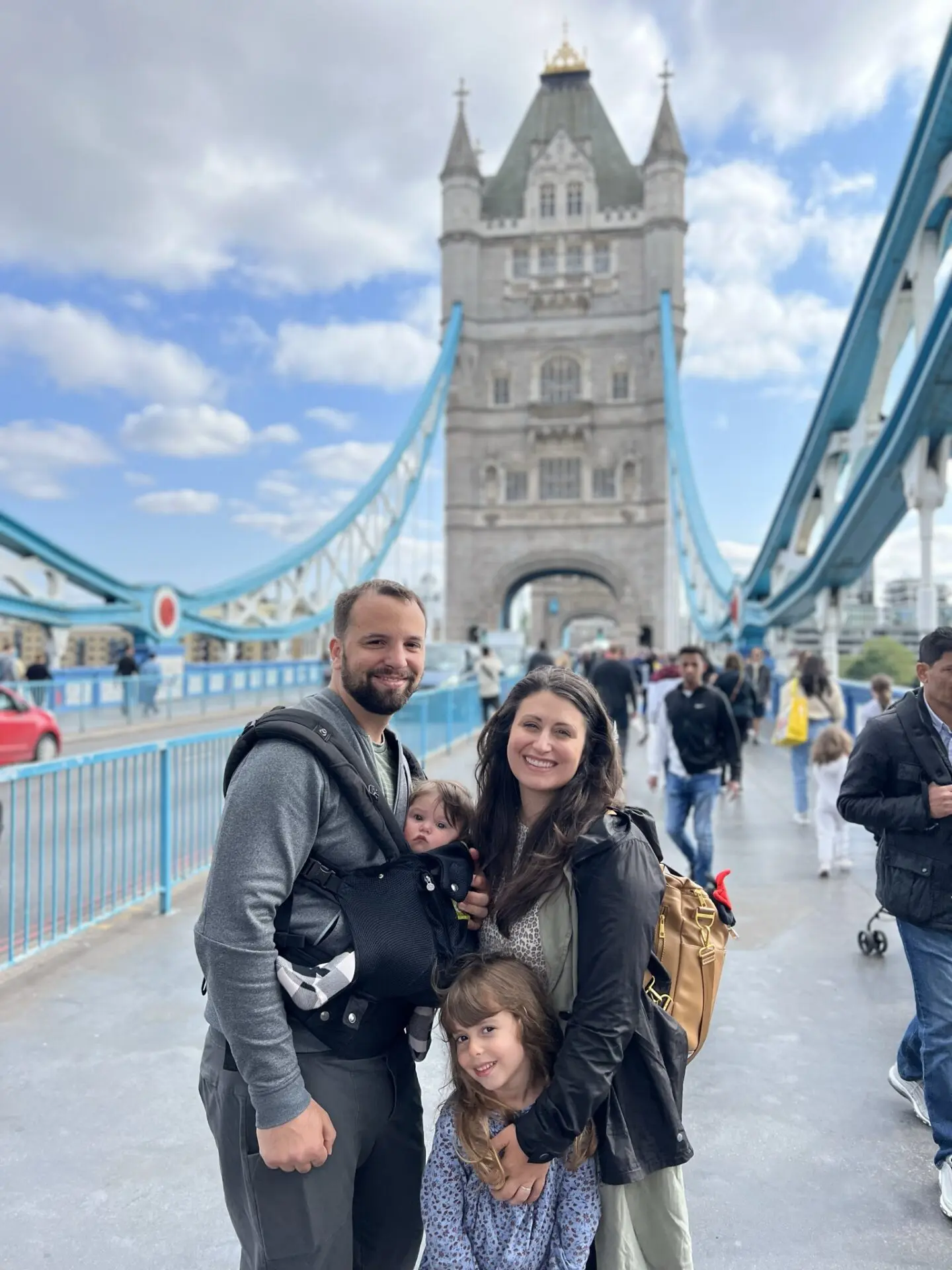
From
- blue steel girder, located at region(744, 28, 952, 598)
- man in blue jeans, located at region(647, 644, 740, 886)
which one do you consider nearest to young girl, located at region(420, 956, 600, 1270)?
man in blue jeans, located at region(647, 644, 740, 886)

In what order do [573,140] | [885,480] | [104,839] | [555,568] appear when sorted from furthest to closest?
[573,140] < [555,568] < [885,480] < [104,839]

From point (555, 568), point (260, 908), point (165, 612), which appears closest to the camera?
point (260, 908)

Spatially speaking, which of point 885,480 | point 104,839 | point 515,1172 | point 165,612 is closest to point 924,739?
point 515,1172

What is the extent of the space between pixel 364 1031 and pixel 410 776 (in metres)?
0.50

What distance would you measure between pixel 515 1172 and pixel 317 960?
508 millimetres

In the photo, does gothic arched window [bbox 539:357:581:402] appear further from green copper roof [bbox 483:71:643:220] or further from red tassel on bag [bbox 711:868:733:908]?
red tassel on bag [bbox 711:868:733:908]

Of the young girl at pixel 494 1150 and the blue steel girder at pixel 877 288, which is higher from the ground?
the blue steel girder at pixel 877 288

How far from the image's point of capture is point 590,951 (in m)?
1.54

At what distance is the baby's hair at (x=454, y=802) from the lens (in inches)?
69.4

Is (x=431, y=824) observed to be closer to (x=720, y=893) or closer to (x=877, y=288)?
(x=720, y=893)

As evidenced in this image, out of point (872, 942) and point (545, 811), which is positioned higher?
point (545, 811)

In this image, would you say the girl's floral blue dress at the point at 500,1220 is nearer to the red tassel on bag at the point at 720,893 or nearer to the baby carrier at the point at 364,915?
the baby carrier at the point at 364,915

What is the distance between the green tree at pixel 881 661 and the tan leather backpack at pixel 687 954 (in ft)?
65.1

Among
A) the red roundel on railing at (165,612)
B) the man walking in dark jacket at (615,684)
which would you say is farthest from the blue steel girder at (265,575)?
the man walking in dark jacket at (615,684)
